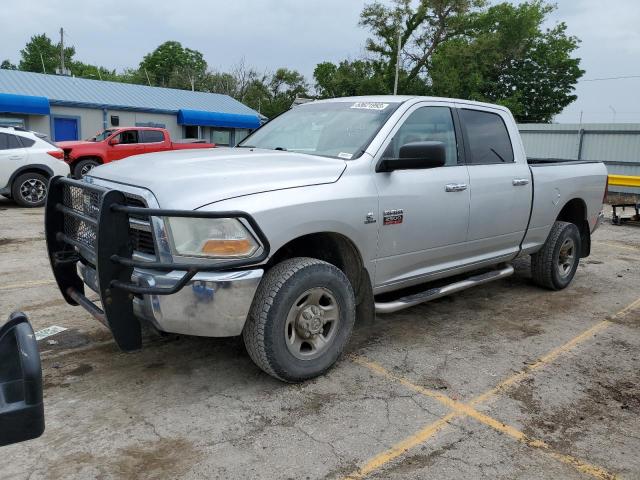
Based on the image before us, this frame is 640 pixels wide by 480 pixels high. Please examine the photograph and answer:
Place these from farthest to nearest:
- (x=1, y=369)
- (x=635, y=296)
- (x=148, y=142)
A: (x=148, y=142) → (x=635, y=296) → (x=1, y=369)

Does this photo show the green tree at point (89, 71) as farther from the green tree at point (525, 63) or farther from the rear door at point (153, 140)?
the rear door at point (153, 140)

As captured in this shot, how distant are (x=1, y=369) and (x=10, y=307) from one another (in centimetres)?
399

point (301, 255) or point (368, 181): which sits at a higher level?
point (368, 181)

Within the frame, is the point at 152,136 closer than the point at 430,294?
No

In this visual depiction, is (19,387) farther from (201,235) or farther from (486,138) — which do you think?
(486,138)

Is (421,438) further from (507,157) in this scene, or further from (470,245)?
(507,157)

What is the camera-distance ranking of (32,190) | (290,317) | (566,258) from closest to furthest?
(290,317) < (566,258) < (32,190)

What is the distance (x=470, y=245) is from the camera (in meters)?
4.62

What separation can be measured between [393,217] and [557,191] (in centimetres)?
256

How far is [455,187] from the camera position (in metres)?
4.34

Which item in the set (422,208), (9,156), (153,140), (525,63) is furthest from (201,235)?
(525,63)

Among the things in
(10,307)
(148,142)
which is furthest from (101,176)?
(148,142)

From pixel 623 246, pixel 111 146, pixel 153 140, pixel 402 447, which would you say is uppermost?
pixel 153 140

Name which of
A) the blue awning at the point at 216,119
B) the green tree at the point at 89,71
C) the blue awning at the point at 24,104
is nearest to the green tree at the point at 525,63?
the blue awning at the point at 216,119
